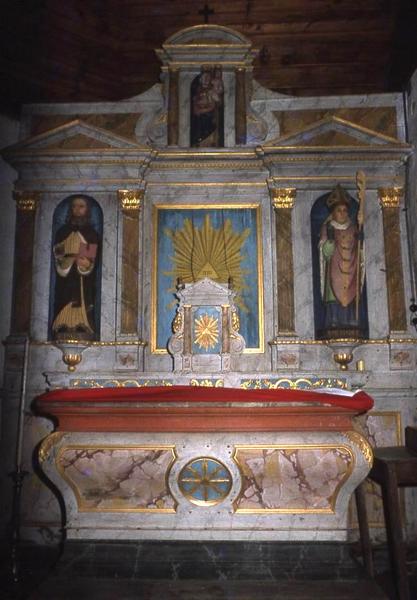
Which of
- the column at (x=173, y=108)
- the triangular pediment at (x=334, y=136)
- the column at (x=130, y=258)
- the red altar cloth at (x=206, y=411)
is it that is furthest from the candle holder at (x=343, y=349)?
the column at (x=173, y=108)

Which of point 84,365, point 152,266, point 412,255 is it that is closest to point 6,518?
point 84,365

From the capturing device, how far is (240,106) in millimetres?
5617

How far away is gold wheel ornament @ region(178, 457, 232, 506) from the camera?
330 cm

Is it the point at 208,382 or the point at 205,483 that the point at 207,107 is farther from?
the point at 205,483

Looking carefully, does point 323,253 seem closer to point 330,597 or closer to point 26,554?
point 330,597

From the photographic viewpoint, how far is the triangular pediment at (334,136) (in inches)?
215

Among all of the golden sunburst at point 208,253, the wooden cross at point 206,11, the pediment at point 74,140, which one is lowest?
the golden sunburst at point 208,253

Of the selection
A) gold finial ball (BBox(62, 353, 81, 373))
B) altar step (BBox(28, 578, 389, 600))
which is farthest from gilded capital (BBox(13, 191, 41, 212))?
altar step (BBox(28, 578, 389, 600))

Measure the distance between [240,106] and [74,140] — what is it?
1.60 meters

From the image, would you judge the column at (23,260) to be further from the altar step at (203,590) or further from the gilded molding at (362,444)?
the gilded molding at (362,444)

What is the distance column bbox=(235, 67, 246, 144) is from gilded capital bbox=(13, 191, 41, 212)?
1.96 metres

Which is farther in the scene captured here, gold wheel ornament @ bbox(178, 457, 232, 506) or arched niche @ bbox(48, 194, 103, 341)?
arched niche @ bbox(48, 194, 103, 341)

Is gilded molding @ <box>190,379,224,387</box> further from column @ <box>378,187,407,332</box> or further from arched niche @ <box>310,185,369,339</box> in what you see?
column @ <box>378,187,407,332</box>

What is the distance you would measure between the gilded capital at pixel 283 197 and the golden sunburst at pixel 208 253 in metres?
0.36
